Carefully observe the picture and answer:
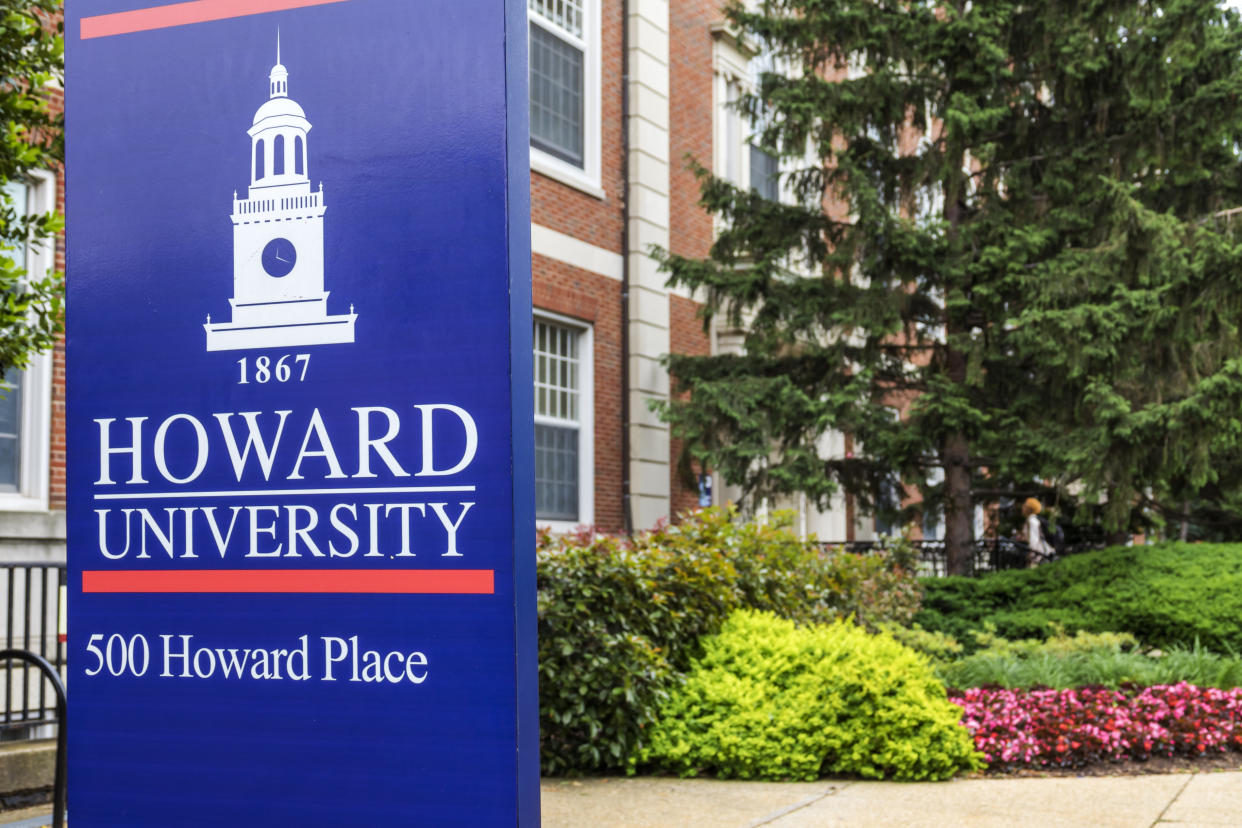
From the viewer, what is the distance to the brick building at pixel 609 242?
1500cm

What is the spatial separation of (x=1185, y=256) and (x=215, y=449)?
1108 cm

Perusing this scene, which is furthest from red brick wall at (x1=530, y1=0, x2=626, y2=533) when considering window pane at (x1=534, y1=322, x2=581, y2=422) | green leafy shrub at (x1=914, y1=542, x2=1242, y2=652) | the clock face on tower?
the clock face on tower

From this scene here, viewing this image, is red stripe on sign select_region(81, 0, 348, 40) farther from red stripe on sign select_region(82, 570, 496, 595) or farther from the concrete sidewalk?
the concrete sidewalk

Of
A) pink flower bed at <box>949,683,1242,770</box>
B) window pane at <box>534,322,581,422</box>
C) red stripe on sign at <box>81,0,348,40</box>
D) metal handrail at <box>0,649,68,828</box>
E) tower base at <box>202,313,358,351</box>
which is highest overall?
window pane at <box>534,322,581,422</box>

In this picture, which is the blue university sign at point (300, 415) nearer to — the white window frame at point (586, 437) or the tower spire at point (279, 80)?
the tower spire at point (279, 80)

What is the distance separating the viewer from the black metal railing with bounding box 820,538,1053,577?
1619 cm

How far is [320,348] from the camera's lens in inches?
125

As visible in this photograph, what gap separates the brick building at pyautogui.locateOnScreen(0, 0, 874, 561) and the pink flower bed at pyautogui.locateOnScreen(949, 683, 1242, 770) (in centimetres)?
732

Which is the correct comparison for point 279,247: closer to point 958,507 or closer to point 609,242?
point 958,507

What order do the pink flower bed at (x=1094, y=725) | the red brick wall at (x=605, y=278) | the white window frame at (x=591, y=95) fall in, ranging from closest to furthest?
the pink flower bed at (x=1094, y=725) < the red brick wall at (x=605, y=278) < the white window frame at (x=591, y=95)

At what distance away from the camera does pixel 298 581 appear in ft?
10.4

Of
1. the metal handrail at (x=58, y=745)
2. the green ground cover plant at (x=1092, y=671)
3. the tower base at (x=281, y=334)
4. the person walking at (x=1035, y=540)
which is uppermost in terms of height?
the tower base at (x=281, y=334)

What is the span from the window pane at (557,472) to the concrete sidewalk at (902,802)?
7586 mm

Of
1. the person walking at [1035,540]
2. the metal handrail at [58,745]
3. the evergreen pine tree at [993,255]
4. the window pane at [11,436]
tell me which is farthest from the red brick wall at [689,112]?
the metal handrail at [58,745]
